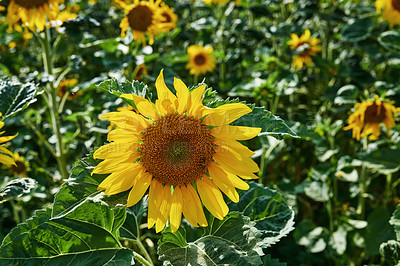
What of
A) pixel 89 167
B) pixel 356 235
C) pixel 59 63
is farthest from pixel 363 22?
pixel 59 63

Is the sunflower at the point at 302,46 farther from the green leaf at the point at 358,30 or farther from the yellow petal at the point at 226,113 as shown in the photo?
the yellow petal at the point at 226,113

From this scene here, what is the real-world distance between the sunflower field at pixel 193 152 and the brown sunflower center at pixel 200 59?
12 millimetres

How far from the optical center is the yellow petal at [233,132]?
2.66 feet

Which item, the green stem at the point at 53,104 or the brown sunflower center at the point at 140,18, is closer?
the green stem at the point at 53,104

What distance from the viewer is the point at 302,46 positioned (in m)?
2.46

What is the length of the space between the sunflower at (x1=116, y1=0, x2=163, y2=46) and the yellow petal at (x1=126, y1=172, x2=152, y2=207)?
1208mm

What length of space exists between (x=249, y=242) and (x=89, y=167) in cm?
40

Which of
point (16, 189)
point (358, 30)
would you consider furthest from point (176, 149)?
point (358, 30)

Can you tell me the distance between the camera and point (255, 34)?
2758mm

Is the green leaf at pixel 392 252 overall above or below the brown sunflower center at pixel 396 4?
below

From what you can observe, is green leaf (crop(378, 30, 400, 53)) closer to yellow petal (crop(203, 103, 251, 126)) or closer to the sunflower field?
the sunflower field

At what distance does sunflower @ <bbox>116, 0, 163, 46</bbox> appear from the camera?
1.90 metres

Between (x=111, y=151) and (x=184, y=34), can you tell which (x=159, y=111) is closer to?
(x=111, y=151)

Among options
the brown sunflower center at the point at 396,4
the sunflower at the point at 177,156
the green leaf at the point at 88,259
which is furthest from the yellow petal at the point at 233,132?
the brown sunflower center at the point at 396,4
